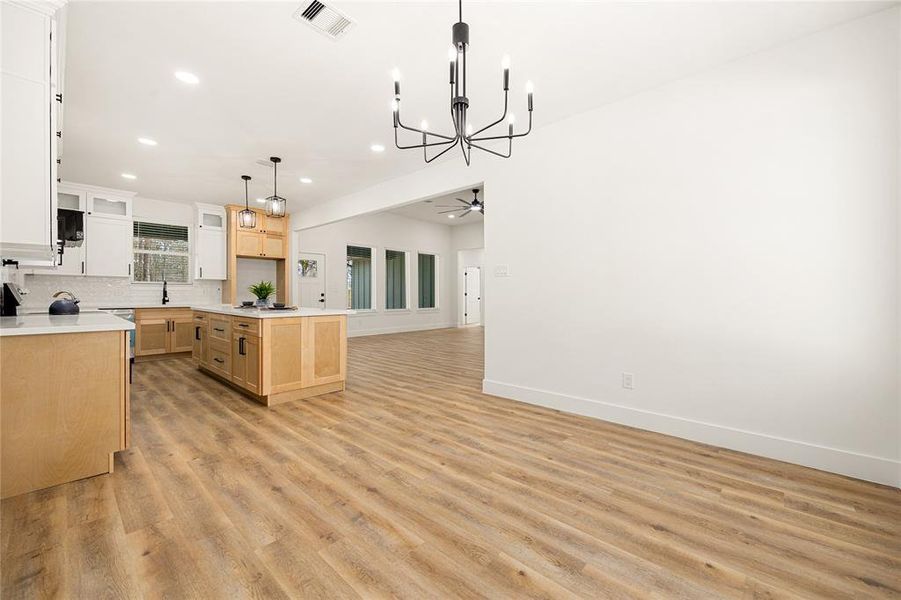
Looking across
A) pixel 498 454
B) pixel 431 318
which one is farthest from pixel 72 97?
pixel 431 318

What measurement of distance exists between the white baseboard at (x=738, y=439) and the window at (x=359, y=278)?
639 cm

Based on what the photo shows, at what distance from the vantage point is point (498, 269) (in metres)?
4.16

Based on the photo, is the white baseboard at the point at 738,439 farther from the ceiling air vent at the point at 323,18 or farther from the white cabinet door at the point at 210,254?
the white cabinet door at the point at 210,254

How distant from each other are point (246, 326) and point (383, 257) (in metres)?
6.00

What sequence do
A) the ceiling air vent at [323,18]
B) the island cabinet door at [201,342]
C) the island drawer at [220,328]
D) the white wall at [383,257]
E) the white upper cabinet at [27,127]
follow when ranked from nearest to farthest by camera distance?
the white upper cabinet at [27,127] < the ceiling air vent at [323,18] < the island drawer at [220,328] < the island cabinet door at [201,342] < the white wall at [383,257]

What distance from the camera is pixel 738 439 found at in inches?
106

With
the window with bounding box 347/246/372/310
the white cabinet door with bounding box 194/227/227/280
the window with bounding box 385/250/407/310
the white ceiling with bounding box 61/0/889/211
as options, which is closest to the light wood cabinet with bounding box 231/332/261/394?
the white ceiling with bounding box 61/0/889/211

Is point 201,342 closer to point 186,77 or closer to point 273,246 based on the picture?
point 273,246

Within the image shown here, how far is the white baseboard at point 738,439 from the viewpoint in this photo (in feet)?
7.43

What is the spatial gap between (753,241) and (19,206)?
4.40 m

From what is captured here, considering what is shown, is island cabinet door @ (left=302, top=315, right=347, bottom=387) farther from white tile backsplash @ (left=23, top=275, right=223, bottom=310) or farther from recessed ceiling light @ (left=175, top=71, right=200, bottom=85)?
white tile backsplash @ (left=23, top=275, right=223, bottom=310)

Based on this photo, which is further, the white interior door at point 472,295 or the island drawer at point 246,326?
the white interior door at point 472,295

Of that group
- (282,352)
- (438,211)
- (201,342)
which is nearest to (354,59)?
(282,352)

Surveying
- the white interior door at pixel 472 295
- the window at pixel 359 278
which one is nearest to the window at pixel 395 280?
the window at pixel 359 278
